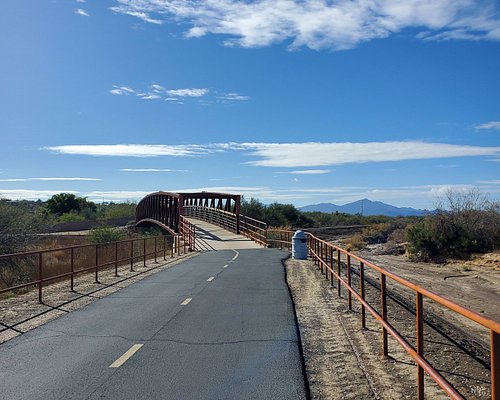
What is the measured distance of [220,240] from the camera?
4591 cm

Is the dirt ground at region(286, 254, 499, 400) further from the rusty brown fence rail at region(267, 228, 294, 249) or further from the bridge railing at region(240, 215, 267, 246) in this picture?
the bridge railing at region(240, 215, 267, 246)

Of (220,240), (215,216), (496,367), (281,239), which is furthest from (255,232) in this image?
(496,367)

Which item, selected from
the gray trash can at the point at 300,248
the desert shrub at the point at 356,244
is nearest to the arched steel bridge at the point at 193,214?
the desert shrub at the point at 356,244

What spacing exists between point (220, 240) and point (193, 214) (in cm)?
2842

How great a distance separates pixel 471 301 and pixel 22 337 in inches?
608

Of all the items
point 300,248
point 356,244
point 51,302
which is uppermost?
point 300,248

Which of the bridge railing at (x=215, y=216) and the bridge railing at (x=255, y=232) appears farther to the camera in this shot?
the bridge railing at (x=215, y=216)

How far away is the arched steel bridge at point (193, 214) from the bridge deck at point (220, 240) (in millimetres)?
680

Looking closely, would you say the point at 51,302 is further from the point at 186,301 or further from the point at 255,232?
the point at 255,232

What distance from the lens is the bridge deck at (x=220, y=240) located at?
41219 millimetres

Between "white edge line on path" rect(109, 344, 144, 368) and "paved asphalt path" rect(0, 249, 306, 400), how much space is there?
7 cm

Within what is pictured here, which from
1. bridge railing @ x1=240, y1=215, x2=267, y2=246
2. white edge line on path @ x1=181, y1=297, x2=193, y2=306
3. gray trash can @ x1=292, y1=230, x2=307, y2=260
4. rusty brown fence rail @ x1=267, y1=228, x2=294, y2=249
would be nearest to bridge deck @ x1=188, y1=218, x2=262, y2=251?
bridge railing @ x1=240, y1=215, x2=267, y2=246

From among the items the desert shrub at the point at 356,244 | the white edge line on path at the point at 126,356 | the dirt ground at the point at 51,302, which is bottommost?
the dirt ground at the point at 51,302

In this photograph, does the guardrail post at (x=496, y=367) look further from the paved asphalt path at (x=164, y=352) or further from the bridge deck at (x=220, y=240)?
the bridge deck at (x=220, y=240)
